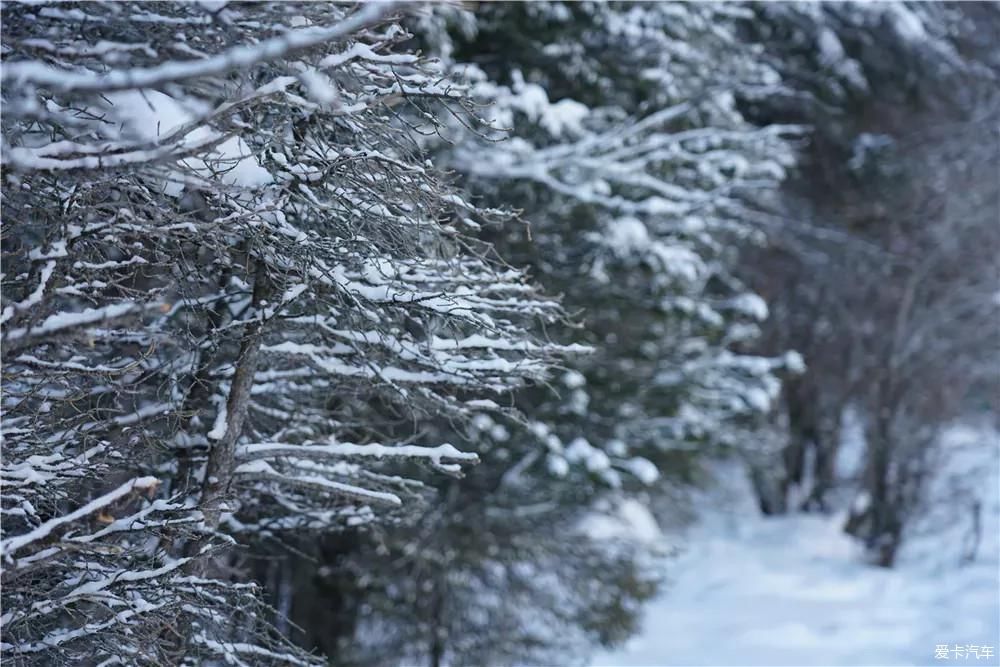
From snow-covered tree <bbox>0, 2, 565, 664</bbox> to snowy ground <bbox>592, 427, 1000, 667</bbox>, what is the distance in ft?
16.8

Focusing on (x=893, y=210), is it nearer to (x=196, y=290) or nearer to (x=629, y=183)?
(x=629, y=183)

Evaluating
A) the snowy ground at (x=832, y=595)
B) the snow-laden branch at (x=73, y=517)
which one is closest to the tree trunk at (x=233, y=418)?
the snow-laden branch at (x=73, y=517)

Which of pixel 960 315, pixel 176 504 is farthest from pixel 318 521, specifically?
pixel 960 315

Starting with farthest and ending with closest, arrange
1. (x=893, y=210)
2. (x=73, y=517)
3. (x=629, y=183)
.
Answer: (x=893, y=210), (x=629, y=183), (x=73, y=517)

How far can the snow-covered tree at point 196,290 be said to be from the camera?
288cm

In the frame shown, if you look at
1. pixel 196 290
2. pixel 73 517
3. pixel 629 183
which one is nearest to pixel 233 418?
pixel 196 290

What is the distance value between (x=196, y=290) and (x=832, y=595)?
864 centimetres

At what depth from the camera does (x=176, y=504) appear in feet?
11.4

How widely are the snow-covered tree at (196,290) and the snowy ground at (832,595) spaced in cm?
511

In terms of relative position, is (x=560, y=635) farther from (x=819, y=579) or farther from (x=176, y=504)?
(x=176, y=504)

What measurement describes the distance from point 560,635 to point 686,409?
2571mm

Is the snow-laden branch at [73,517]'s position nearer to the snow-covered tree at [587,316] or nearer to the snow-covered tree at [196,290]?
the snow-covered tree at [196,290]

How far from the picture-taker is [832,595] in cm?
1007

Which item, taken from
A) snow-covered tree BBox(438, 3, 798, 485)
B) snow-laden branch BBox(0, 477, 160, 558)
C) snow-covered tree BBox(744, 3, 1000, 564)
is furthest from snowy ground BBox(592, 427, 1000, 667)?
snow-laden branch BBox(0, 477, 160, 558)
